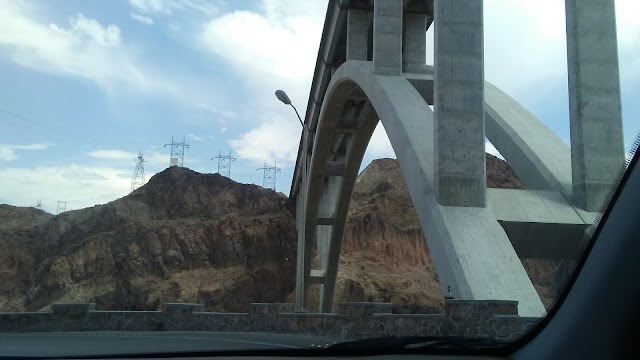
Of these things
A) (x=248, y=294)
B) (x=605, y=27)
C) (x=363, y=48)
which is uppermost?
(x=363, y=48)

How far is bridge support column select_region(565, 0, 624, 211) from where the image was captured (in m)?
12.0

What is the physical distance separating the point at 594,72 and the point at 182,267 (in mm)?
48282

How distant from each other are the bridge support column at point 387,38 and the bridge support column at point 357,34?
393cm

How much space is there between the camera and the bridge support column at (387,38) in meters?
17.6

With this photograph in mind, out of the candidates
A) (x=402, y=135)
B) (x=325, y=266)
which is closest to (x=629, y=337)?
(x=402, y=135)

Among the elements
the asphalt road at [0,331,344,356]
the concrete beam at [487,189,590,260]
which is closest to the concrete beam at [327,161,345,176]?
the concrete beam at [487,189,590,260]

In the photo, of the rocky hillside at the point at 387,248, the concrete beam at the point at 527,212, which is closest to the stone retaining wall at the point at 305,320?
the concrete beam at the point at 527,212

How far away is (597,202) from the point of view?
1239 centimetres

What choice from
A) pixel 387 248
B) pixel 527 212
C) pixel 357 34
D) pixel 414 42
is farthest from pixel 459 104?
pixel 387 248

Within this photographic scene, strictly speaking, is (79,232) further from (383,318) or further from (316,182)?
(383,318)

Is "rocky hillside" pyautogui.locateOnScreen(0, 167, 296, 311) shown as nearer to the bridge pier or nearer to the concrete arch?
the concrete arch

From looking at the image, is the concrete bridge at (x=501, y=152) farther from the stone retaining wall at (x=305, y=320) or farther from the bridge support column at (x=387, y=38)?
the bridge support column at (x=387, y=38)

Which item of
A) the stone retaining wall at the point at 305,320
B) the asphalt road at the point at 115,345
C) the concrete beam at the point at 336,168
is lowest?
the stone retaining wall at the point at 305,320

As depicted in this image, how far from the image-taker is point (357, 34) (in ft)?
73.5
